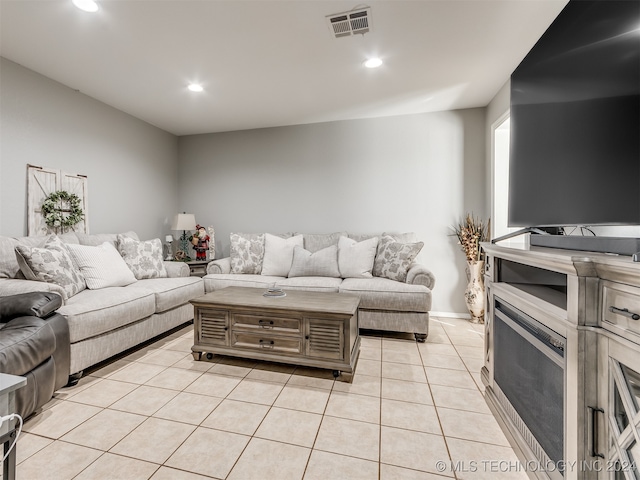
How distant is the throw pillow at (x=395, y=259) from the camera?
3129 mm

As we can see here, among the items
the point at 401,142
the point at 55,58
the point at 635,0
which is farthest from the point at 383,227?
the point at 55,58

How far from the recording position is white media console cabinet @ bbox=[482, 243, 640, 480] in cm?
80

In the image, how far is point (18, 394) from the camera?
1479 millimetres

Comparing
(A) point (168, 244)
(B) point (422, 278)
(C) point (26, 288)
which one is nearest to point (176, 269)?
(A) point (168, 244)

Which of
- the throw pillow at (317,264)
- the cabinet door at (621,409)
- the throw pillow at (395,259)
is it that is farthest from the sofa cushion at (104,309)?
the cabinet door at (621,409)

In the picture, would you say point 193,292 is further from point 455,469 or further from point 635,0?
point 635,0

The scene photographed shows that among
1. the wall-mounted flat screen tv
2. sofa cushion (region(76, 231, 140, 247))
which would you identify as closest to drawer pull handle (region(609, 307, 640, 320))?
the wall-mounted flat screen tv

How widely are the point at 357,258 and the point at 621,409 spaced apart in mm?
2572

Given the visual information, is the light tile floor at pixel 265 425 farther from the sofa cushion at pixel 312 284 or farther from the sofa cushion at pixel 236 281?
the sofa cushion at pixel 236 281

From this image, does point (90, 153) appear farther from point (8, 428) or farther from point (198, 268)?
point (8, 428)

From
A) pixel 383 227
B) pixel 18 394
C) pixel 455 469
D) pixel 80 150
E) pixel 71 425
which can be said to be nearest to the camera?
pixel 455 469

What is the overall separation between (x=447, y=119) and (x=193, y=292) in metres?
3.61

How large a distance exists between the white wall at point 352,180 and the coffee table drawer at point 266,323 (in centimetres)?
202

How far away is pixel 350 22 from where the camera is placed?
204 cm
